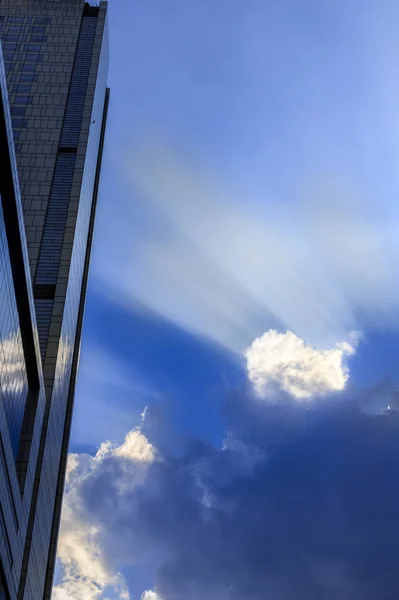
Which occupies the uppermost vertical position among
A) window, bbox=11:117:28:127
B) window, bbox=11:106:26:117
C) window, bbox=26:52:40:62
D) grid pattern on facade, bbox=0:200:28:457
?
window, bbox=26:52:40:62

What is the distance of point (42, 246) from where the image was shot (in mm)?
95125

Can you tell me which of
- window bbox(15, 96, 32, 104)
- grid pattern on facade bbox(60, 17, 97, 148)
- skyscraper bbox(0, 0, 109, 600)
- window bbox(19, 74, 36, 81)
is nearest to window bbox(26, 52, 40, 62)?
skyscraper bbox(0, 0, 109, 600)

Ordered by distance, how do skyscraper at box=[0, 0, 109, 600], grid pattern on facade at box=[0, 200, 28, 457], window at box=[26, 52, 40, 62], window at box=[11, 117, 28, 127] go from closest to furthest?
grid pattern on facade at box=[0, 200, 28, 457]
skyscraper at box=[0, 0, 109, 600]
window at box=[11, 117, 28, 127]
window at box=[26, 52, 40, 62]

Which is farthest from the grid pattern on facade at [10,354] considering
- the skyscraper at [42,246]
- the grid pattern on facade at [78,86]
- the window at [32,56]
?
the window at [32,56]

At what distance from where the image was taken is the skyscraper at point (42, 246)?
54.2 meters

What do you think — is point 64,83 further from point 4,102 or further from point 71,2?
point 4,102

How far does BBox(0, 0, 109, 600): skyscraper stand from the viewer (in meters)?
54.2

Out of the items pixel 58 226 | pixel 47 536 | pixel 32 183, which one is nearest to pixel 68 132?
pixel 32 183

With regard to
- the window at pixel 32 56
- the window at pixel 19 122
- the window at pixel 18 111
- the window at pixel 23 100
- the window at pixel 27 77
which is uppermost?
the window at pixel 32 56

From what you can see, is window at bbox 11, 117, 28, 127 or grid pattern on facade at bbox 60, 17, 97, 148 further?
window at bbox 11, 117, 28, 127

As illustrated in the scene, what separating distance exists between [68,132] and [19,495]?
6916cm

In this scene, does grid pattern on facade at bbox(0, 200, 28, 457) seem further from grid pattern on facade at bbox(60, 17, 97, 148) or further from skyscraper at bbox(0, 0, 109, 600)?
grid pattern on facade at bbox(60, 17, 97, 148)

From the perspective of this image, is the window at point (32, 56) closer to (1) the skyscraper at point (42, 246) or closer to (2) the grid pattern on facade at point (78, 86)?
(1) the skyscraper at point (42, 246)

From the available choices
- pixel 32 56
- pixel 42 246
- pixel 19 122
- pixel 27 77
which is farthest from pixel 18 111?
pixel 42 246
